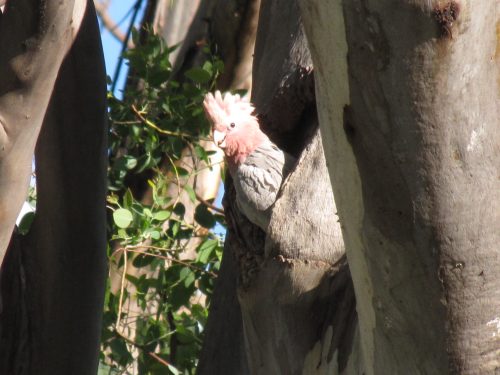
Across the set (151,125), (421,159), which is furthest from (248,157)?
(421,159)

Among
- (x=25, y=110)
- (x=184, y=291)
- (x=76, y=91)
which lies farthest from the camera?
(x=184, y=291)

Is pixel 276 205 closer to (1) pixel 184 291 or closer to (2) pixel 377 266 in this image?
(2) pixel 377 266

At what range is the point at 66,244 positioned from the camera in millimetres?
2592

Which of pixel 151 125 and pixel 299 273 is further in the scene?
pixel 151 125

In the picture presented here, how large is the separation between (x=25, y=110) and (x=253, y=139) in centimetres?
85

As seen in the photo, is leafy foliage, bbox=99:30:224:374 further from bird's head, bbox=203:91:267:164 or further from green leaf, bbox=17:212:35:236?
green leaf, bbox=17:212:35:236

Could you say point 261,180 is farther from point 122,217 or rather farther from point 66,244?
point 122,217

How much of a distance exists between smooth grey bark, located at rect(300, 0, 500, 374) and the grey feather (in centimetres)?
93

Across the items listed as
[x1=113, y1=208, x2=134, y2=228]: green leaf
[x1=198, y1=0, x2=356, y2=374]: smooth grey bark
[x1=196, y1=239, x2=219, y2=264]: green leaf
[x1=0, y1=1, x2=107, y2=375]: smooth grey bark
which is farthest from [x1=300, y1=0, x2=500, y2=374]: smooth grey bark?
[x1=196, y1=239, x2=219, y2=264]: green leaf

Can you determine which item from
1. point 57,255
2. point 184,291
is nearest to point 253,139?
point 57,255

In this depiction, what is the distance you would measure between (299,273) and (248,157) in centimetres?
66

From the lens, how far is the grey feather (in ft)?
7.86

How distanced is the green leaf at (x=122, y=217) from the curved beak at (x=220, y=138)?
1.68 feet

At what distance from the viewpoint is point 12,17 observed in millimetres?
2188
